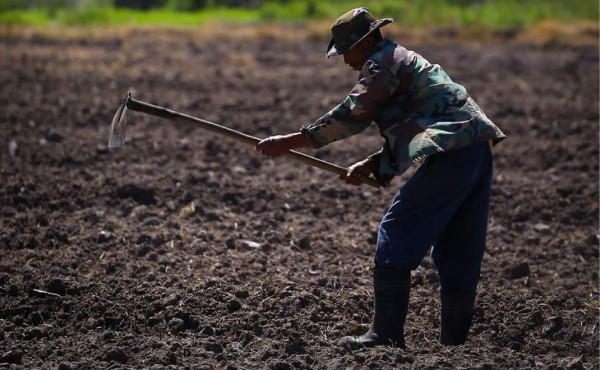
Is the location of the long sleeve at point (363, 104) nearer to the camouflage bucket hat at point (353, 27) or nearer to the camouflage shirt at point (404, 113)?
the camouflage shirt at point (404, 113)

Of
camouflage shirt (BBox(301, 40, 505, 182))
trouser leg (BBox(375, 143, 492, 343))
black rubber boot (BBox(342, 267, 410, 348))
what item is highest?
camouflage shirt (BBox(301, 40, 505, 182))

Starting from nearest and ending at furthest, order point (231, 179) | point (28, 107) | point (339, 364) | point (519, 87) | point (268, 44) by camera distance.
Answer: point (339, 364) → point (231, 179) → point (28, 107) → point (519, 87) → point (268, 44)

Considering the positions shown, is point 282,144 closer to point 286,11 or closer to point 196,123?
point 196,123

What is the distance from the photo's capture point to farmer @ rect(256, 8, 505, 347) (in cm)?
486

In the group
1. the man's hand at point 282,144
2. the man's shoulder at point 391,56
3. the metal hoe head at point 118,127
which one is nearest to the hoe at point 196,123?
A: the metal hoe head at point 118,127

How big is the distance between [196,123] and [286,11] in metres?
23.0

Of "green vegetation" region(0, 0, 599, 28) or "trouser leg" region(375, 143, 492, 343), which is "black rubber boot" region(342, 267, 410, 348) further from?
"green vegetation" region(0, 0, 599, 28)

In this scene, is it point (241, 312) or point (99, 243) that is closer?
point (241, 312)

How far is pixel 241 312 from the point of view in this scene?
546cm

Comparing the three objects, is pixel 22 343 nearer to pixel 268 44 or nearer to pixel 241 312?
pixel 241 312

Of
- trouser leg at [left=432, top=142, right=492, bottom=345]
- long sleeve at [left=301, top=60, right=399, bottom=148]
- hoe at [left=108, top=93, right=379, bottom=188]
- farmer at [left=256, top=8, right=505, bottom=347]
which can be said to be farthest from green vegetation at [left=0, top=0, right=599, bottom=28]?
long sleeve at [left=301, top=60, right=399, bottom=148]

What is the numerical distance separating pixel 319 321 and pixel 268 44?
14315 mm

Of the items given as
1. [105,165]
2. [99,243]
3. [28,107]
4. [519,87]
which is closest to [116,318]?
[99,243]

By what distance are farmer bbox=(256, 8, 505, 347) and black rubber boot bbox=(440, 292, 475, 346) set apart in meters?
0.29
